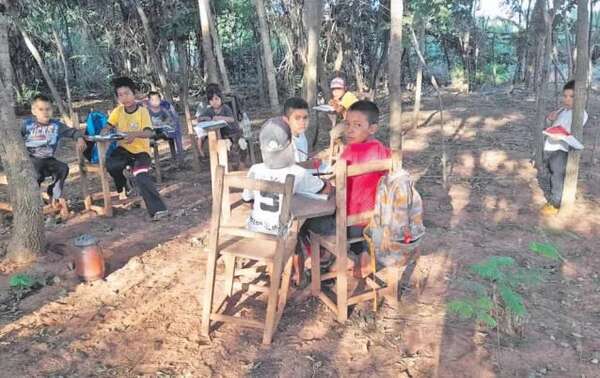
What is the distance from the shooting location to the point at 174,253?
14.9ft

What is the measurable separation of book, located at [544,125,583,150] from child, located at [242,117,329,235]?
3.05 metres

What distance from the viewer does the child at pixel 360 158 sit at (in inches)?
130

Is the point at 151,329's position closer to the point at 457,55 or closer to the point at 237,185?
the point at 237,185

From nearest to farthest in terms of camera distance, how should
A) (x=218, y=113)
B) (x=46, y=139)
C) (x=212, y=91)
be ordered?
(x=46, y=139) → (x=212, y=91) → (x=218, y=113)

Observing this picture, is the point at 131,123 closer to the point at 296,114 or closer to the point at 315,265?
the point at 296,114

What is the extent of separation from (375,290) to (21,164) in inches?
123

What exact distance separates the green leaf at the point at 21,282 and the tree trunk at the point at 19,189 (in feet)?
1.50

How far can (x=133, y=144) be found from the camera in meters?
5.71

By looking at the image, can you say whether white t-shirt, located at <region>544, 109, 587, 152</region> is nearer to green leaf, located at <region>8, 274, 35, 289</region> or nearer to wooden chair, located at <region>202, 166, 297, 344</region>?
wooden chair, located at <region>202, 166, 297, 344</region>

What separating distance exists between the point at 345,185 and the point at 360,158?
531mm

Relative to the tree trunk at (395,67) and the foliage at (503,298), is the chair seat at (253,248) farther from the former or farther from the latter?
the tree trunk at (395,67)

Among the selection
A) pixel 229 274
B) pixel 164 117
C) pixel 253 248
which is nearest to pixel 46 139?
pixel 164 117

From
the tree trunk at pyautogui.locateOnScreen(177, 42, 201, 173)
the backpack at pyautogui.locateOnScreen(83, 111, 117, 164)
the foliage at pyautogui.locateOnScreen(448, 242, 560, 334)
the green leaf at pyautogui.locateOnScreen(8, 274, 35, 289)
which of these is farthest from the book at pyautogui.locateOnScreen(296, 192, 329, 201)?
the tree trunk at pyautogui.locateOnScreen(177, 42, 201, 173)

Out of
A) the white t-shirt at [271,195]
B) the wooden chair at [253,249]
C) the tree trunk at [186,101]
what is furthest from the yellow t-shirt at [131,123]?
the white t-shirt at [271,195]
